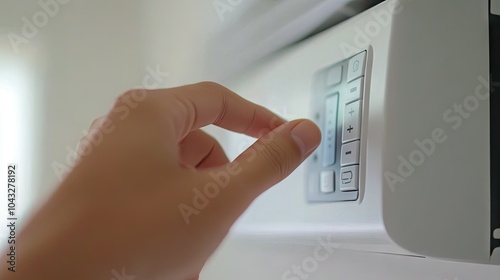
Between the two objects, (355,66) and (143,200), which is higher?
(355,66)

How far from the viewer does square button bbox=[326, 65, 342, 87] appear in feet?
1.35

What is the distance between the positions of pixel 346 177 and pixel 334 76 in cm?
9


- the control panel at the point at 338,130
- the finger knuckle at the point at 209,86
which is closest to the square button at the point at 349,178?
the control panel at the point at 338,130

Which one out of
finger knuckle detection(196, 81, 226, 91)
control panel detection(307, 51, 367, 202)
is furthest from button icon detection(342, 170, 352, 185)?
finger knuckle detection(196, 81, 226, 91)

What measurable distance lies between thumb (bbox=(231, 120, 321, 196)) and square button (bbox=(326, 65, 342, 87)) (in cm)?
5

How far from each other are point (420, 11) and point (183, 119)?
19 cm

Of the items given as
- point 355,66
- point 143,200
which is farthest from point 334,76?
point 143,200

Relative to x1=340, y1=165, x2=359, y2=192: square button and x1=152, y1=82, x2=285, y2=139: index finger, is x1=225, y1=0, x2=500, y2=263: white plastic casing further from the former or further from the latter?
x1=152, y1=82, x2=285, y2=139: index finger

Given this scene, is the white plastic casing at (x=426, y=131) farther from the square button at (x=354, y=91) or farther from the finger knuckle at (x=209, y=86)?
the finger knuckle at (x=209, y=86)

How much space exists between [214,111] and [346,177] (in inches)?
4.8

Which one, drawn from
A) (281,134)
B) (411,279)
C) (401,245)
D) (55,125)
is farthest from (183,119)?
(55,125)

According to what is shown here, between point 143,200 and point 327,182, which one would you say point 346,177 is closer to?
point 327,182

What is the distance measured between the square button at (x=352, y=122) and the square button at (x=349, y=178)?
0.02 metres

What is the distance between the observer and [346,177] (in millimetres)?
388
